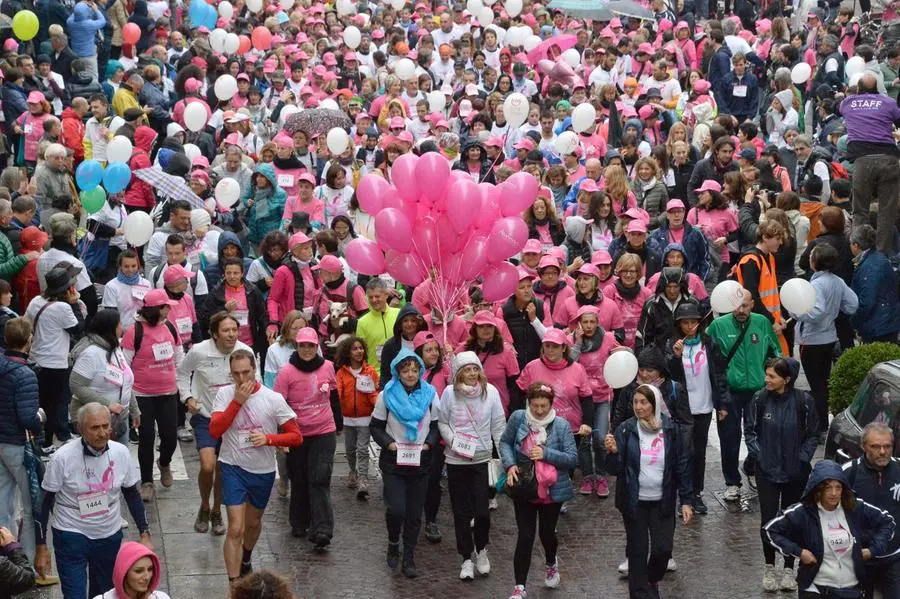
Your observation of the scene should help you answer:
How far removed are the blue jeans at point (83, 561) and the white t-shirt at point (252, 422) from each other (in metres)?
1.13

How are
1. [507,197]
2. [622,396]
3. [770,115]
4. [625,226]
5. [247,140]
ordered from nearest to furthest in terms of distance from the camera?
[622,396] < [507,197] < [625,226] < [247,140] < [770,115]

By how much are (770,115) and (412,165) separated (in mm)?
9317

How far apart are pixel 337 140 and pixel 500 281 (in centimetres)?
537

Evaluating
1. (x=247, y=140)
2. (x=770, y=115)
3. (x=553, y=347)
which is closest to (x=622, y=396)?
(x=553, y=347)

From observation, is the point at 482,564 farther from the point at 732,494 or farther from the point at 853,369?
the point at 853,369

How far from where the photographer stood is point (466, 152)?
55.6 feet

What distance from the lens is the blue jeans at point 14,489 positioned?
32.8 feet

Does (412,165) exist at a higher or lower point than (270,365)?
higher

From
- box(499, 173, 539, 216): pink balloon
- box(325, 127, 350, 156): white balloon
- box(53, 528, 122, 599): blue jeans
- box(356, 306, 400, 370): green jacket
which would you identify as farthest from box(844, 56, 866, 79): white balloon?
box(53, 528, 122, 599): blue jeans

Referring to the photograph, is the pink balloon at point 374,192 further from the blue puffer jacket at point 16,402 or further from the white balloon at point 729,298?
the blue puffer jacket at point 16,402

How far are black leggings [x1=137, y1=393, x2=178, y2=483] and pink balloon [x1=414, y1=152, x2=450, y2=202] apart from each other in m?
2.50

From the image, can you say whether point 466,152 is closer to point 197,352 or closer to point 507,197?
point 507,197

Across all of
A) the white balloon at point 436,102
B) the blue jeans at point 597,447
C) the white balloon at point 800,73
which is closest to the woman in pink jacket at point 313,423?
the blue jeans at point 597,447

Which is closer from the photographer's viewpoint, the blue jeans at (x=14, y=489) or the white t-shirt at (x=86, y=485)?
the white t-shirt at (x=86, y=485)
